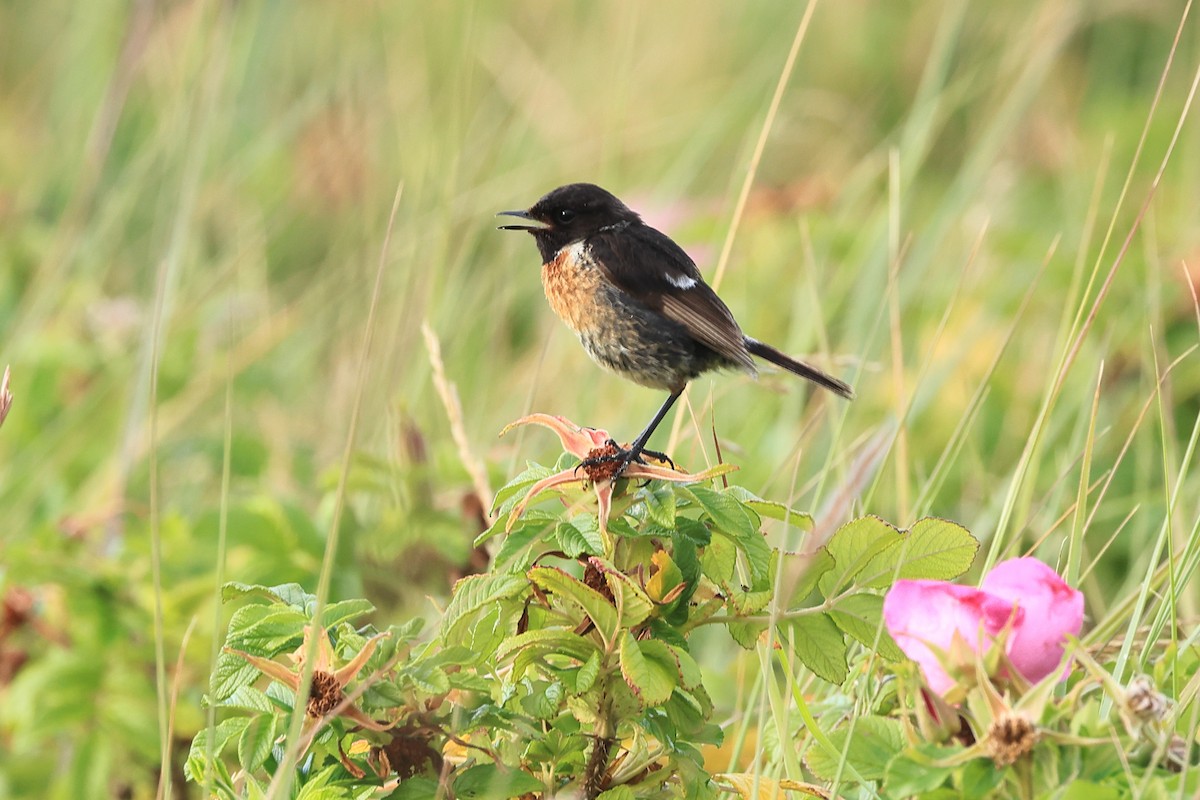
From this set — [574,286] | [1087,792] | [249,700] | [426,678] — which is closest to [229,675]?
[249,700]

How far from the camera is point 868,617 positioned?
4.25ft

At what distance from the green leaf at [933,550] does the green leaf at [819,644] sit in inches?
3.1

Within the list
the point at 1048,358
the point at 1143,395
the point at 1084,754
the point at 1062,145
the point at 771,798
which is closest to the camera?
the point at 1084,754

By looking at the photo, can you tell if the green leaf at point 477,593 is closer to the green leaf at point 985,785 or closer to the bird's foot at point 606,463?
the bird's foot at point 606,463

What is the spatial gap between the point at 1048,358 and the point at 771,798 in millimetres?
2501

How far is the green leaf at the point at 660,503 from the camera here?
120cm

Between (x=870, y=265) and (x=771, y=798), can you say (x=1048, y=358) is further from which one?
(x=771, y=798)

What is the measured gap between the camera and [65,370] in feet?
10.8

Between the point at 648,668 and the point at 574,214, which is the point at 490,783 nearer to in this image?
the point at 648,668

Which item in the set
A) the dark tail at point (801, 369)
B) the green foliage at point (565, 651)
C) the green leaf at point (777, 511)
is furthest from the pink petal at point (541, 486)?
the dark tail at point (801, 369)

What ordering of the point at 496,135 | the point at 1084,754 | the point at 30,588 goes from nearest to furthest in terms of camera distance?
1. the point at 1084,754
2. the point at 30,588
3. the point at 496,135

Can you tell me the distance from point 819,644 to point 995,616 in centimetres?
23

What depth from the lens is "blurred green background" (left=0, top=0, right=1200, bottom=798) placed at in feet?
7.50

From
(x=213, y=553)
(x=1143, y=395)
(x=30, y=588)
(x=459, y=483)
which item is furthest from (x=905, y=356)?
(x=30, y=588)
